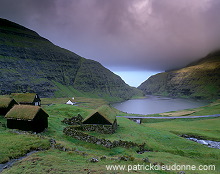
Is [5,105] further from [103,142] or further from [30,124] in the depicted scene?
[103,142]

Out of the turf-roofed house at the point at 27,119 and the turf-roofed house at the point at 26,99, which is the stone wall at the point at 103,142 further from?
the turf-roofed house at the point at 26,99

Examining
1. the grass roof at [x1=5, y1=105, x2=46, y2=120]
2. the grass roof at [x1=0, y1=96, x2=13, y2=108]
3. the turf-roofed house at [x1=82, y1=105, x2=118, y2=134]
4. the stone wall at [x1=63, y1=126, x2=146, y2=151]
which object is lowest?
the stone wall at [x1=63, y1=126, x2=146, y2=151]

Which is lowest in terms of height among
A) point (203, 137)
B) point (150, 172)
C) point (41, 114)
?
point (203, 137)

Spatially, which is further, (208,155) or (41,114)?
(41,114)

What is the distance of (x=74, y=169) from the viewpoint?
12.5m

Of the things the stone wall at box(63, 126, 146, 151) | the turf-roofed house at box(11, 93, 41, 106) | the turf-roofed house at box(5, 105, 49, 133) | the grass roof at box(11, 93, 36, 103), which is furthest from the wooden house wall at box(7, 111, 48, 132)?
the grass roof at box(11, 93, 36, 103)

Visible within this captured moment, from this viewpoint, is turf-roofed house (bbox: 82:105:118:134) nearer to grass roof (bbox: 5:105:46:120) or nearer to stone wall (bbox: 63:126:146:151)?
stone wall (bbox: 63:126:146:151)

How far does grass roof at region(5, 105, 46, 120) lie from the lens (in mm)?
28677

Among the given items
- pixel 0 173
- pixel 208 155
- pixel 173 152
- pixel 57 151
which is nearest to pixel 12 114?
pixel 57 151

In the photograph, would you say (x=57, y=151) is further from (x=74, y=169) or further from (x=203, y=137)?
(x=203, y=137)

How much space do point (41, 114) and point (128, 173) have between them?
23.1 meters

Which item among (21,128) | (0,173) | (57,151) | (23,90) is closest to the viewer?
(0,173)

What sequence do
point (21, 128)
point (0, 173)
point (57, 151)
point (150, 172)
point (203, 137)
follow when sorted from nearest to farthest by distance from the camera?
point (0, 173) < point (150, 172) < point (57, 151) < point (21, 128) < point (203, 137)

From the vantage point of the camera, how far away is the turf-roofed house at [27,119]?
2830cm
